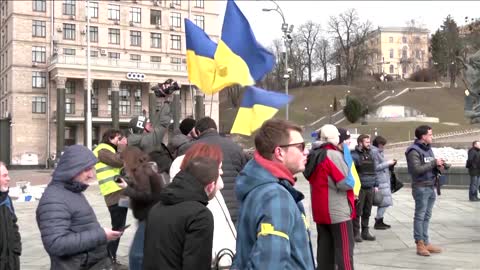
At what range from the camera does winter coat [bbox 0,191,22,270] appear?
4922 mm

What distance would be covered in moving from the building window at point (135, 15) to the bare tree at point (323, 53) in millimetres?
40366

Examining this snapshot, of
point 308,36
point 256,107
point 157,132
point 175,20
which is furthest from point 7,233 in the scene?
point 308,36

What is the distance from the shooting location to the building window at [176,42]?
82.2 m

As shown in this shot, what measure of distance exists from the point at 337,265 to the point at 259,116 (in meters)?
2.48

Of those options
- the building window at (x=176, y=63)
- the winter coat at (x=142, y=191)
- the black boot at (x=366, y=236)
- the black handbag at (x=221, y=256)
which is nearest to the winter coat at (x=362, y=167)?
the black boot at (x=366, y=236)

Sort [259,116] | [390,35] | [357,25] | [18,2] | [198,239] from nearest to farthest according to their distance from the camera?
[198,239] → [259,116] → [18,2] → [357,25] → [390,35]

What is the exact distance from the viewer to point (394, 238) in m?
10.9

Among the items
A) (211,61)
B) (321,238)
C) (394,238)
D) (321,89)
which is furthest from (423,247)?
(321,89)

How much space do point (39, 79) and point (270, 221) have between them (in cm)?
7473

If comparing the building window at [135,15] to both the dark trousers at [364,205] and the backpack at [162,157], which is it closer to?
the dark trousers at [364,205]

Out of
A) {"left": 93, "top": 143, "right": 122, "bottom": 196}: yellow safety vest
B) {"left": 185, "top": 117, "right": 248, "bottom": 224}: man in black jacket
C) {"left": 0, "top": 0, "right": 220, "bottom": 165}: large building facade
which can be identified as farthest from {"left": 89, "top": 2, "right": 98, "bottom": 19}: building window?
{"left": 185, "top": 117, "right": 248, "bottom": 224}: man in black jacket

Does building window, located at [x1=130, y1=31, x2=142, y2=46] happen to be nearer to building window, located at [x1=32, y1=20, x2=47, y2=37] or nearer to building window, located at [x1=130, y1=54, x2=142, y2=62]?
building window, located at [x1=130, y1=54, x2=142, y2=62]

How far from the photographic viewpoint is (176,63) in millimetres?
81750

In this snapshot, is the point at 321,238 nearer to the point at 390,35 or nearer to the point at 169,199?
the point at 169,199
